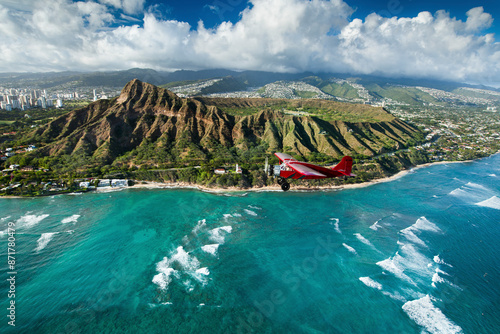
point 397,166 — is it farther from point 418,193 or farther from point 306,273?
point 306,273

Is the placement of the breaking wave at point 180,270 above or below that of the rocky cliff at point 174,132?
below

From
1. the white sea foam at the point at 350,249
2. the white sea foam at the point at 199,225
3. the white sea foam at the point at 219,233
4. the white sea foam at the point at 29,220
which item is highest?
the white sea foam at the point at 350,249

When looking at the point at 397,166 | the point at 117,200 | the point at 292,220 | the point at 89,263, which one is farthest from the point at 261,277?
the point at 397,166

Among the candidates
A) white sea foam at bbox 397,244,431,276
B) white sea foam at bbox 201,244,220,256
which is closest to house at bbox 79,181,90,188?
white sea foam at bbox 201,244,220,256

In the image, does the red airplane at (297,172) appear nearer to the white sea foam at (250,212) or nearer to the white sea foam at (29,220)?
the white sea foam at (250,212)

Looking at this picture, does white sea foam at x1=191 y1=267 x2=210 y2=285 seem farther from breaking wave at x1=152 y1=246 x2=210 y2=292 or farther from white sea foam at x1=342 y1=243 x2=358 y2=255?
white sea foam at x1=342 y1=243 x2=358 y2=255

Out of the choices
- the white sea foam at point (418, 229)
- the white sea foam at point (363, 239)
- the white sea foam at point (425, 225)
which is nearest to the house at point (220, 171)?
the white sea foam at point (363, 239)
